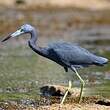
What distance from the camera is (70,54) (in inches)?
488

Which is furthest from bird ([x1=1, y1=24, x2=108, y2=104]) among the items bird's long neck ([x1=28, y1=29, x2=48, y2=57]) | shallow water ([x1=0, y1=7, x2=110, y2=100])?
shallow water ([x1=0, y1=7, x2=110, y2=100])

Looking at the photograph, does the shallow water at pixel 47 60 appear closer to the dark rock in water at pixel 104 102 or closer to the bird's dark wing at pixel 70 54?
the dark rock in water at pixel 104 102

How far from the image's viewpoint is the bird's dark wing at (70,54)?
12.3 metres

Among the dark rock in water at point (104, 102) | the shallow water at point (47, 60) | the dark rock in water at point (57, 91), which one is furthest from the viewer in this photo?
the shallow water at point (47, 60)

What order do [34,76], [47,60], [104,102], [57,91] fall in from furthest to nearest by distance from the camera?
1. [47,60]
2. [34,76]
3. [57,91]
4. [104,102]

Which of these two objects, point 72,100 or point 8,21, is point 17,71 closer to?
point 72,100

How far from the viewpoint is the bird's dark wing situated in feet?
40.4

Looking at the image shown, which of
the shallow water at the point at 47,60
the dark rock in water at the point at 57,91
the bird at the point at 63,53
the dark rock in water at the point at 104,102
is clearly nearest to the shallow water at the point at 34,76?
the shallow water at the point at 47,60

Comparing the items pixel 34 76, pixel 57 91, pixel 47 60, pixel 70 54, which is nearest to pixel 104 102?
pixel 70 54

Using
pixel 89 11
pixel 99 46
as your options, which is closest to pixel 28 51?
pixel 99 46

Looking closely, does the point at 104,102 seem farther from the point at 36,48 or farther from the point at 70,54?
the point at 36,48

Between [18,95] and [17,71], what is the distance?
4.88 m

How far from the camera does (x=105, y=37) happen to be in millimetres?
31797

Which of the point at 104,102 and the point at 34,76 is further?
the point at 34,76
